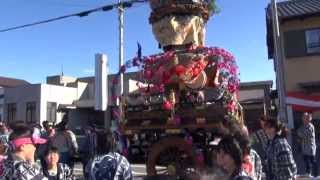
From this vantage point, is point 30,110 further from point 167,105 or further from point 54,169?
point 54,169

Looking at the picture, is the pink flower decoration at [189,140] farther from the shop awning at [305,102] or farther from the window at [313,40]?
the window at [313,40]

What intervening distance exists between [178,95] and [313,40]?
14.3 meters

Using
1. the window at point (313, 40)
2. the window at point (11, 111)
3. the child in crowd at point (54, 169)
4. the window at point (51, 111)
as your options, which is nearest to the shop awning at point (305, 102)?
the window at point (313, 40)

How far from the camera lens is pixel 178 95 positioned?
32.0 ft

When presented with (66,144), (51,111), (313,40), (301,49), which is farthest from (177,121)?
(51,111)

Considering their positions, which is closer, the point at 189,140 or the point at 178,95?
the point at 189,140

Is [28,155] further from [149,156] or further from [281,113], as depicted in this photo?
[281,113]

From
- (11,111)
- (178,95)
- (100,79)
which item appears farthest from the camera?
(11,111)

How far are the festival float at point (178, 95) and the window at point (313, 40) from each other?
42.3 ft

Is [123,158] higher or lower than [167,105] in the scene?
lower

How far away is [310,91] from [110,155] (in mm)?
18016

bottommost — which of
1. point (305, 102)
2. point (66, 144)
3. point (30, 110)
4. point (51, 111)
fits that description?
point (66, 144)

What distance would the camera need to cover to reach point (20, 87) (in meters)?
42.4

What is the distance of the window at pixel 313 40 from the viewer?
22.0 meters
